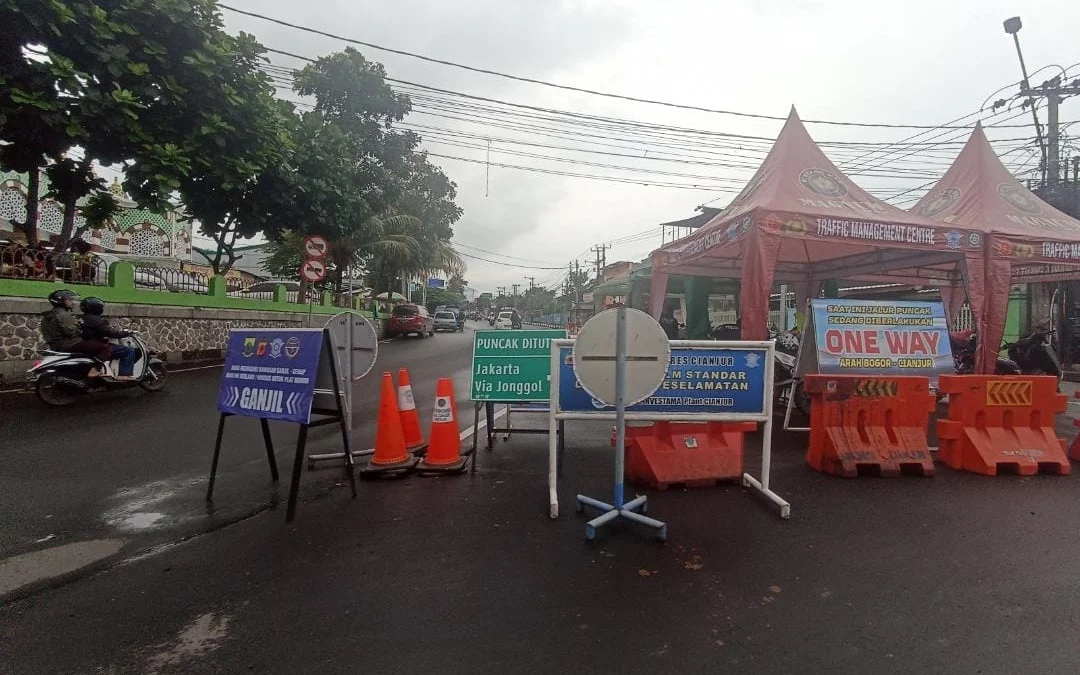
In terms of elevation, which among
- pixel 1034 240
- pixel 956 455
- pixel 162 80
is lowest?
Answer: pixel 956 455

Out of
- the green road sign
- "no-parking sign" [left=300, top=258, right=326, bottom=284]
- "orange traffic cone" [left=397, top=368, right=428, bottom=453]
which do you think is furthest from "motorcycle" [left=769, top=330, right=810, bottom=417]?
"no-parking sign" [left=300, top=258, right=326, bottom=284]

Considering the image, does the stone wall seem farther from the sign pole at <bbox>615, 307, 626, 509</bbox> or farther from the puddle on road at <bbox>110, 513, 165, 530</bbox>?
the sign pole at <bbox>615, 307, 626, 509</bbox>

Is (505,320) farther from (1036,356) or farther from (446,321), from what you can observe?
(1036,356)

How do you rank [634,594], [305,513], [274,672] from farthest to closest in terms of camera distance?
[305,513] < [634,594] < [274,672]

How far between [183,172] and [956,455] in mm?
12806

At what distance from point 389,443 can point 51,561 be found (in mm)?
2351

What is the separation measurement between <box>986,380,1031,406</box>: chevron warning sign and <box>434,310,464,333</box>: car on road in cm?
3506

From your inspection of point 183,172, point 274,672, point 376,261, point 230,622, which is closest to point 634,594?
point 274,672

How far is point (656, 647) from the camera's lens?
2.31 metres

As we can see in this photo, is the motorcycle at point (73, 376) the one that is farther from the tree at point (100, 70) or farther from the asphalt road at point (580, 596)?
the asphalt road at point (580, 596)

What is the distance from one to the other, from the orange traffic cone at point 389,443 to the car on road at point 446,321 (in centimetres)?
3382

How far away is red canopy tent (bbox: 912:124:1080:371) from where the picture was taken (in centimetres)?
742

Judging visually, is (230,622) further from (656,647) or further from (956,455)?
(956,455)

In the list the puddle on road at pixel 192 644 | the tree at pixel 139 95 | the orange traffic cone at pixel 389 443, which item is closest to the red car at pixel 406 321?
the tree at pixel 139 95
